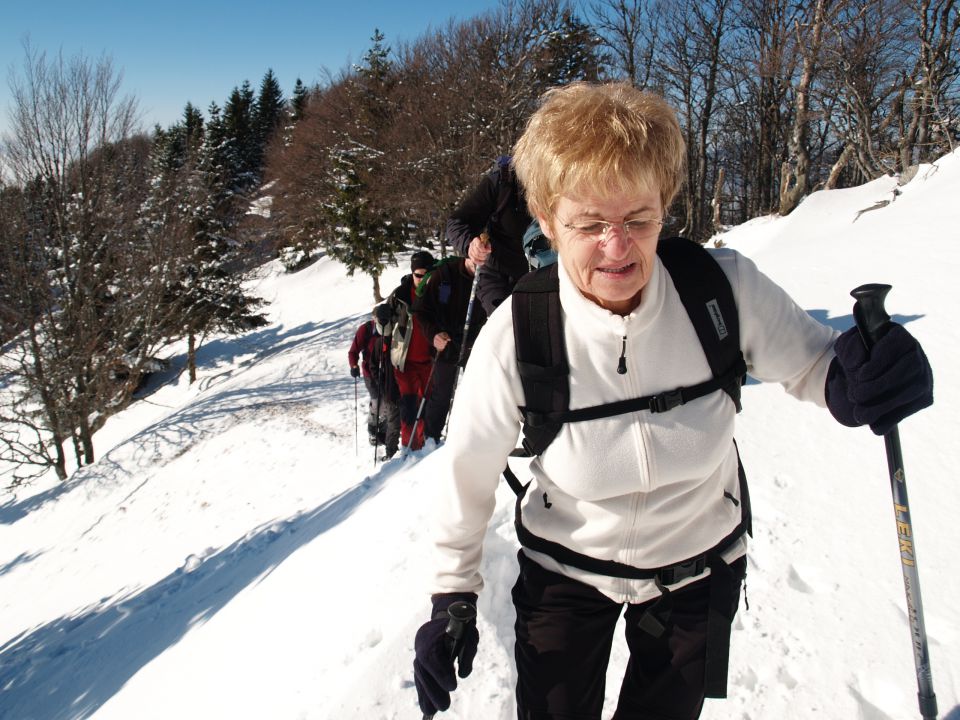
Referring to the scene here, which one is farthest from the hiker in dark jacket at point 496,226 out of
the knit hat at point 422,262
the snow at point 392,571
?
the knit hat at point 422,262

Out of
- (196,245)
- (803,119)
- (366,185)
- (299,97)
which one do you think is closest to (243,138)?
Result: (299,97)

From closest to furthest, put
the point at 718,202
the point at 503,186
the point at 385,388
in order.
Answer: the point at 503,186, the point at 385,388, the point at 718,202

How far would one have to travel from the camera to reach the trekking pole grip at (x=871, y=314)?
1.29 m

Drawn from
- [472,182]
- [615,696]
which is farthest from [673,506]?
[472,182]

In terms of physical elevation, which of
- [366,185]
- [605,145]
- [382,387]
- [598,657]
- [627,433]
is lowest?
[382,387]

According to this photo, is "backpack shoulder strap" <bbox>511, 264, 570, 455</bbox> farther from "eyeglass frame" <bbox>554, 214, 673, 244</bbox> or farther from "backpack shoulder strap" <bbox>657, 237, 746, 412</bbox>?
"backpack shoulder strap" <bbox>657, 237, 746, 412</bbox>

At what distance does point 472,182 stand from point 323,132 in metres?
13.4

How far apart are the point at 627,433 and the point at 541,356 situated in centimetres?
28

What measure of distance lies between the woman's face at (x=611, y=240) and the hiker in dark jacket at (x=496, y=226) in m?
2.64

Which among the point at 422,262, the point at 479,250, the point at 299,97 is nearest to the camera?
the point at 479,250

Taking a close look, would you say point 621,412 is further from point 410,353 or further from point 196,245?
point 196,245

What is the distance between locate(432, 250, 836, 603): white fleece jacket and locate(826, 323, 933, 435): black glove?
143mm

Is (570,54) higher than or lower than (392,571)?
higher

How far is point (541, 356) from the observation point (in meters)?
1.41
